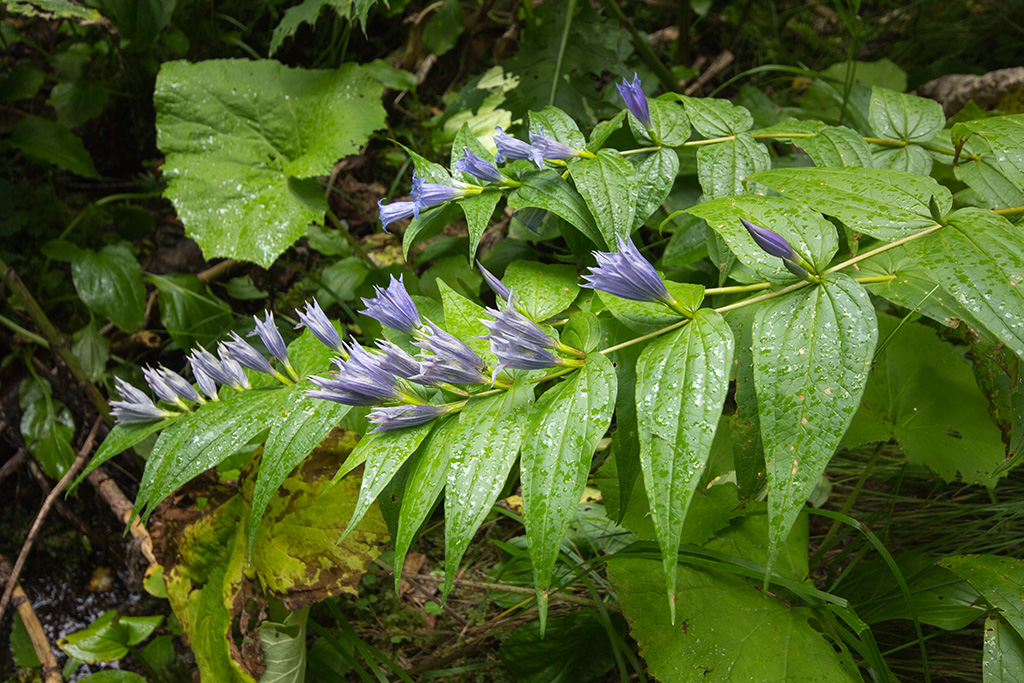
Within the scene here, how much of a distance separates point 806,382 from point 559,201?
0.57 meters

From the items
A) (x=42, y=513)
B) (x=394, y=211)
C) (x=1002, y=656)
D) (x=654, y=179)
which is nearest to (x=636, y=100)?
(x=654, y=179)

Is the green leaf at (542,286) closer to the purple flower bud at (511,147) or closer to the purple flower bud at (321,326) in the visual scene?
the purple flower bud at (511,147)

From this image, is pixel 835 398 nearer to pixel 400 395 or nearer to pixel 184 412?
pixel 400 395

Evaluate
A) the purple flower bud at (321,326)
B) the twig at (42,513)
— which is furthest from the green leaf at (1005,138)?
the twig at (42,513)

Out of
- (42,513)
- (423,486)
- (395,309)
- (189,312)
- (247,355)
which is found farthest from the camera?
(189,312)

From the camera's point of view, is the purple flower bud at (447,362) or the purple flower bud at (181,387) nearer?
the purple flower bud at (447,362)

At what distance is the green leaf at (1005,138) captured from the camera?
117 cm

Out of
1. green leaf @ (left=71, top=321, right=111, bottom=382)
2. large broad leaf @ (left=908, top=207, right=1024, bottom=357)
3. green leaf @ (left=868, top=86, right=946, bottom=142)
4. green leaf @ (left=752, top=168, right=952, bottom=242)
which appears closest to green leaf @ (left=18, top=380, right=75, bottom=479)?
green leaf @ (left=71, top=321, right=111, bottom=382)

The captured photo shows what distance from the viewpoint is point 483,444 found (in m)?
0.91

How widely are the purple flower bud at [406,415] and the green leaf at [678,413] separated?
336mm

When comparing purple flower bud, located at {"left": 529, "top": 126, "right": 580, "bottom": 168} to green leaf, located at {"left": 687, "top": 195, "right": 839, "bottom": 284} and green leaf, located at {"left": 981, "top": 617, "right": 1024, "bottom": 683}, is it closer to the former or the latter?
green leaf, located at {"left": 687, "top": 195, "right": 839, "bottom": 284}

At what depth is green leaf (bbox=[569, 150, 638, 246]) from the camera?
3.68 ft

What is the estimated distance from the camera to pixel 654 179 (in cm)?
130

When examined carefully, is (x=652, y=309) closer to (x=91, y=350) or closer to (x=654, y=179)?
(x=654, y=179)
